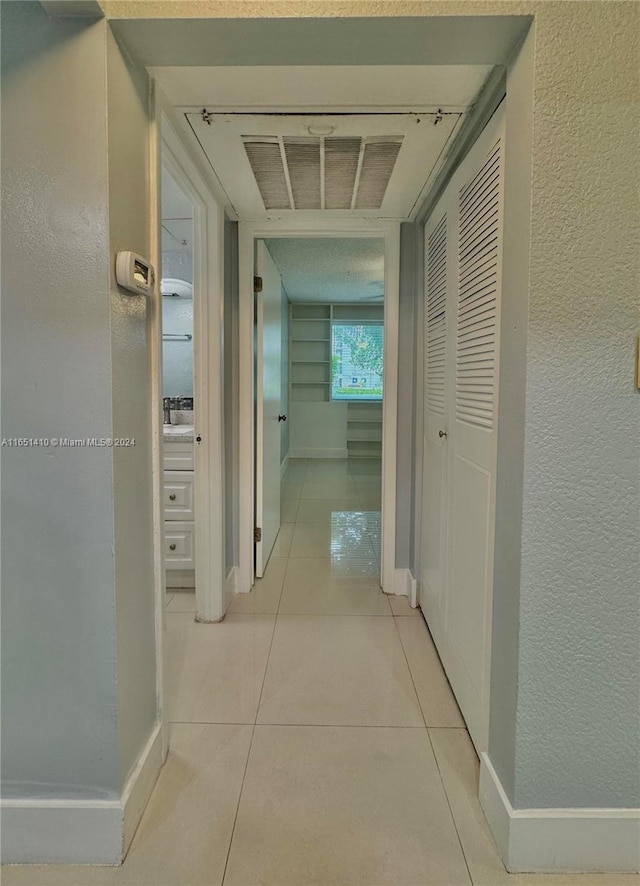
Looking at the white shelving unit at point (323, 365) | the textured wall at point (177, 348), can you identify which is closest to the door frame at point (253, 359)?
the textured wall at point (177, 348)

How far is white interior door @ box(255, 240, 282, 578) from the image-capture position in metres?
2.55

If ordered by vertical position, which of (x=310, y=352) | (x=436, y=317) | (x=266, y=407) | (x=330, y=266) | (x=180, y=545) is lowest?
(x=180, y=545)

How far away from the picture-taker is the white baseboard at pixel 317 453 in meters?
6.78

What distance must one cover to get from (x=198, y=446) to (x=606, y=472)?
1.64m

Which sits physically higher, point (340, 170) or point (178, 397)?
point (340, 170)

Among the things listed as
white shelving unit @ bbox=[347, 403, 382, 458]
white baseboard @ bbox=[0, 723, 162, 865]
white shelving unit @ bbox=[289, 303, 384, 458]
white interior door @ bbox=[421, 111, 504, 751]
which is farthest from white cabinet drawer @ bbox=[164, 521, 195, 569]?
white shelving unit @ bbox=[347, 403, 382, 458]

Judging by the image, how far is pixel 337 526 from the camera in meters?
3.75

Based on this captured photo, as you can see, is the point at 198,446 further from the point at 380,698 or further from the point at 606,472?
the point at 606,472

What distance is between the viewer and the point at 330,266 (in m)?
4.10

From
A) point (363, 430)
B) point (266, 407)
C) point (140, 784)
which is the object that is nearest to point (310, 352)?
point (363, 430)

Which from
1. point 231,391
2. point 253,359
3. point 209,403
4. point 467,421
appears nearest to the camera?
point 467,421

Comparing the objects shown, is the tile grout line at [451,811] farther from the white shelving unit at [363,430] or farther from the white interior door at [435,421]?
the white shelving unit at [363,430]

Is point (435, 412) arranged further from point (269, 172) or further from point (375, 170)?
point (269, 172)

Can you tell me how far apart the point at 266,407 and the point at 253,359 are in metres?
0.32
